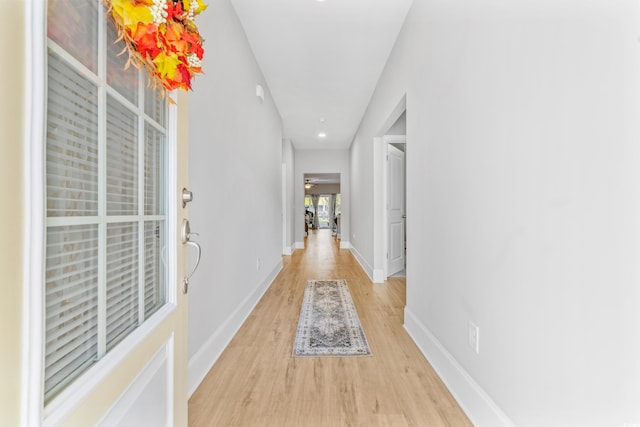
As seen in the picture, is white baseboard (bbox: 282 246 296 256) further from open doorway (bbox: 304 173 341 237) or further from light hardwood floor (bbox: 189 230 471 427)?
open doorway (bbox: 304 173 341 237)

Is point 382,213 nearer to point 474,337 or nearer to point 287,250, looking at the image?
point 474,337

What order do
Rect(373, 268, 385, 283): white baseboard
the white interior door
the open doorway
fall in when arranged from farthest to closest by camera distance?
the open doorway < the white interior door < Rect(373, 268, 385, 283): white baseboard

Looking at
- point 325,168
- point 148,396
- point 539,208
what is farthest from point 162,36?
point 325,168

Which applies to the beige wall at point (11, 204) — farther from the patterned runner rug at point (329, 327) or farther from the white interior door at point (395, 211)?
the white interior door at point (395, 211)

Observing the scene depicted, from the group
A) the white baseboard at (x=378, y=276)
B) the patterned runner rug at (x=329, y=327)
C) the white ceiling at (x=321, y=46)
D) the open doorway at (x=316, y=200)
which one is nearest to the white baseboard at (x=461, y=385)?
the patterned runner rug at (x=329, y=327)

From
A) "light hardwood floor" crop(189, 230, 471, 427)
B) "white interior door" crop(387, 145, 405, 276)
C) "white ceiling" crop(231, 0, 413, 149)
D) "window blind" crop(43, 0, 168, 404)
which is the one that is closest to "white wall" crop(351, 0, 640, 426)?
"light hardwood floor" crop(189, 230, 471, 427)

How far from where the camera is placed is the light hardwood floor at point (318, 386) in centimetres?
144

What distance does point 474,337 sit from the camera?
4.67ft

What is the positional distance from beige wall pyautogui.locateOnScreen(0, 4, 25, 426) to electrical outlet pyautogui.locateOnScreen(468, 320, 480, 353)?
4.88 ft

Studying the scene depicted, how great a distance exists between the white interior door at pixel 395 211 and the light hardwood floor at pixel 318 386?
5.67ft

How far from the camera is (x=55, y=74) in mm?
539

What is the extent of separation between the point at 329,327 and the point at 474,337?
4.21 feet

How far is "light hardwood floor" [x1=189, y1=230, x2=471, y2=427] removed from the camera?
144 cm

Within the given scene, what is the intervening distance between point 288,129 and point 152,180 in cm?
520
